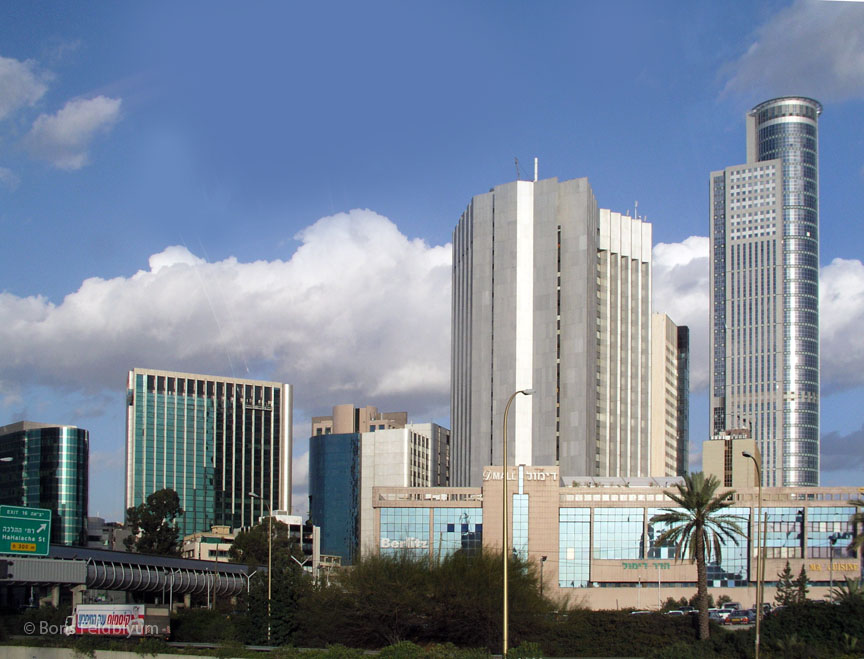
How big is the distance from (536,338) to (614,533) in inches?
1668

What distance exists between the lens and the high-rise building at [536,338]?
163000mm

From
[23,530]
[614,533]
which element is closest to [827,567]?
[614,533]

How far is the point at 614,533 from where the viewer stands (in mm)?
134000

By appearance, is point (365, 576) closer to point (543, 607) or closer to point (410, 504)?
point (543, 607)

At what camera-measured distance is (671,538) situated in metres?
77.2

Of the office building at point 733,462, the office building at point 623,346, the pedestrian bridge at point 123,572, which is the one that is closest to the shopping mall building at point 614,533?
the pedestrian bridge at point 123,572

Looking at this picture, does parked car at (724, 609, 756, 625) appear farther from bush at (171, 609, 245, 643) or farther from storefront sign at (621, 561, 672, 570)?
bush at (171, 609, 245, 643)

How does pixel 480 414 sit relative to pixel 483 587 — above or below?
above

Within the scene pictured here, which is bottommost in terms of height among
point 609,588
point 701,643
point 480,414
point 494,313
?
point 609,588

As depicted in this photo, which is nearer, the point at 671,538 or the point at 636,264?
the point at 671,538

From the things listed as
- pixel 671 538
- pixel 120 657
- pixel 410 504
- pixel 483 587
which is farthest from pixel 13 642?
pixel 410 504

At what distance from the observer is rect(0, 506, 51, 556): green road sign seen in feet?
207

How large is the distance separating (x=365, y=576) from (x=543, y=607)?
13.3 metres

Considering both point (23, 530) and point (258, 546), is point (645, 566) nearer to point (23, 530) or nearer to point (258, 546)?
point (258, 546)
